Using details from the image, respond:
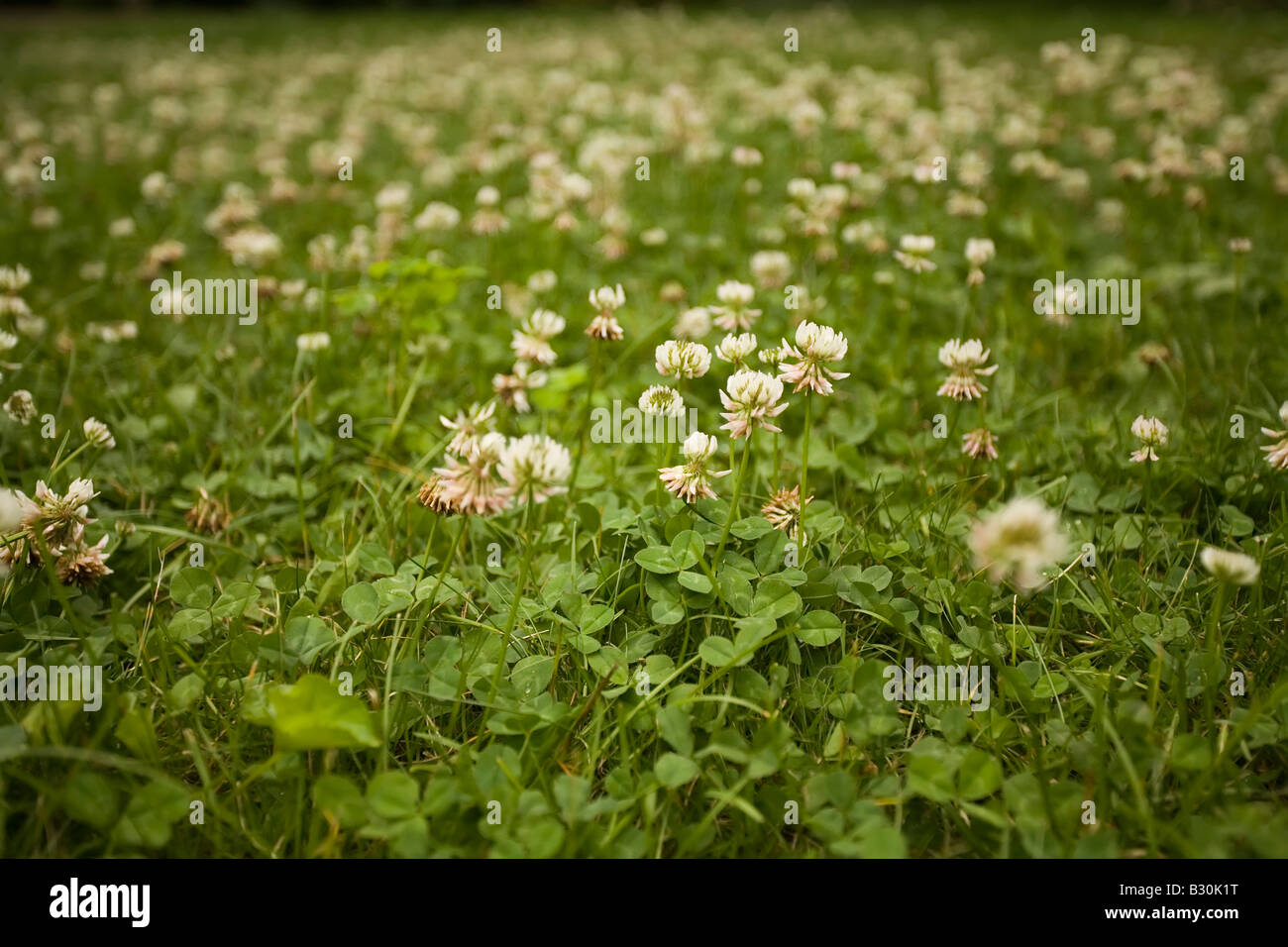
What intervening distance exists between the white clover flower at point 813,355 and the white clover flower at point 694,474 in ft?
0.58

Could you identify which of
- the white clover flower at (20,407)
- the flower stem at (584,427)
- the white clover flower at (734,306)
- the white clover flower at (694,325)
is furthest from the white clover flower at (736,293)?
the white clover flower at (20,407)

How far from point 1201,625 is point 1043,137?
261cm

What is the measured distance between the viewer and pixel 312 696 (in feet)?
4.30

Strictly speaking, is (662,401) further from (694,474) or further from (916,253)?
(916,253)

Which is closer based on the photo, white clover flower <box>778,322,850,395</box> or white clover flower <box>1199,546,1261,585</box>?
white clover flower <box>1199,546,1261,585</box>

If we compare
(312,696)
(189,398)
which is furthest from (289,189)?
(312,696)

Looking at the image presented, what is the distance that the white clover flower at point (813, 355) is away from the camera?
1545 millimetres

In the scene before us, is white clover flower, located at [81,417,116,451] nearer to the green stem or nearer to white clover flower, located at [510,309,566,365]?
white clover flower, located at [510,309,566,365]

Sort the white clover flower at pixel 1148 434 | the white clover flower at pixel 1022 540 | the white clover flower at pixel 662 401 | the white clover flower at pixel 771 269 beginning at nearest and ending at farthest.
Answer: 1. the white clover flower at pixel 1022 540
2. the white clover flower at pixel 662 401
3. the white clover flower at pixel 1148 434
4. the white clover flower at pixel 771 269

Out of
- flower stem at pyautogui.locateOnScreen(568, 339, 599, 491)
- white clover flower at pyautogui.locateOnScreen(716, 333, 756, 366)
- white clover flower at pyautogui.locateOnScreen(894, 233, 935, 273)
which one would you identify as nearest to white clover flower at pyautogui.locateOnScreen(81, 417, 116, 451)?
flower stem at pyautogui.locateOnScreen(568, 339, 599, 491)

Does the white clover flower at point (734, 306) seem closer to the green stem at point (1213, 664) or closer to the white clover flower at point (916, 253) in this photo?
the white clover flower at point (916, 253)

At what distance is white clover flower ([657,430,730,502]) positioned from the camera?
60.7 inches

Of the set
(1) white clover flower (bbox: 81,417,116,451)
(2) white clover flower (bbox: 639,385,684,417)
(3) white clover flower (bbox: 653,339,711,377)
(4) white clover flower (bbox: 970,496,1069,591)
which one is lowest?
(4) white clover flower (bbox: 970,496,1069,591)

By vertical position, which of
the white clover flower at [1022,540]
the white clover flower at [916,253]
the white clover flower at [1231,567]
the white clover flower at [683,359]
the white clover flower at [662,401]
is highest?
the white clover flower at [916,253]
